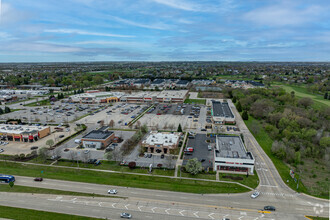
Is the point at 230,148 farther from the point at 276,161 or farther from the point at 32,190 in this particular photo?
the point at 32,190

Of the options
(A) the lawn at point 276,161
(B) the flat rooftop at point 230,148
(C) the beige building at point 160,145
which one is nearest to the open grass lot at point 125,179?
(B) the flat rooftop at point 230,148

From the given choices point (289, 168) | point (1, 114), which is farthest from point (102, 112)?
point (289, 168)

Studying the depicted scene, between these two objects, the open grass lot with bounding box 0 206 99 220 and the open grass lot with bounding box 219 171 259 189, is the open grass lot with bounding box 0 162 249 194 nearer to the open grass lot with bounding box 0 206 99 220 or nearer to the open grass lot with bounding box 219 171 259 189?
the open grass lot with bounding box 219 171 259 189

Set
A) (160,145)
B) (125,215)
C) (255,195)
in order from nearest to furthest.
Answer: (125,215) < (255,195) < (160,145)

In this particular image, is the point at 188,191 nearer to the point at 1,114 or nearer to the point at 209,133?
the point at 209,133

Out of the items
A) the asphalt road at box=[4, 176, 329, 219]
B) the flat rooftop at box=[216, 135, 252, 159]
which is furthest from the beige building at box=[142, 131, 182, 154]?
the asphalt road at box=[4, 176, 329, 219]

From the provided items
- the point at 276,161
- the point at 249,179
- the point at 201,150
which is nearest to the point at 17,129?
the point at 201,150
